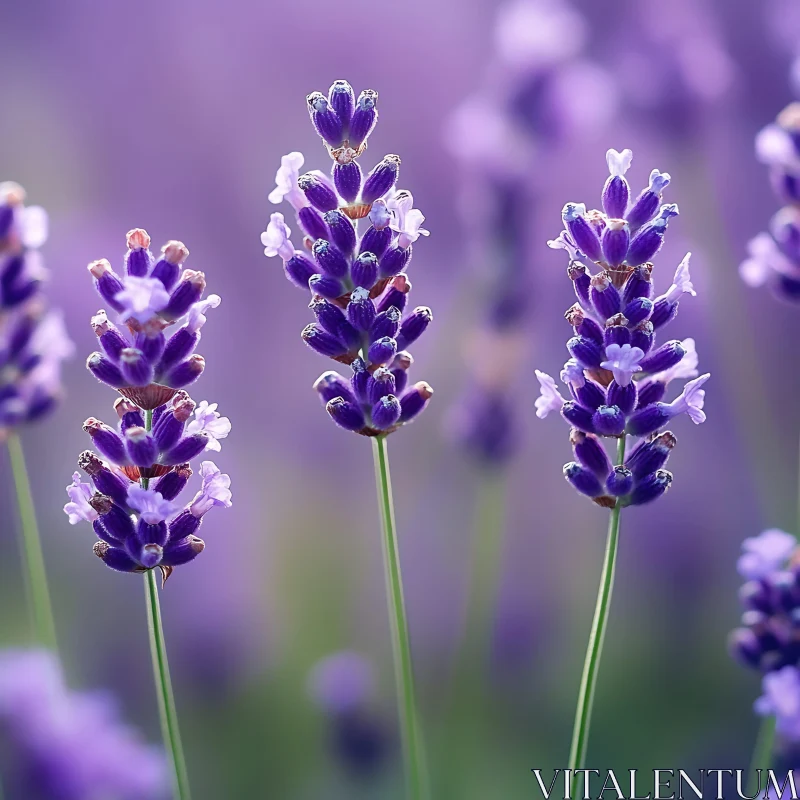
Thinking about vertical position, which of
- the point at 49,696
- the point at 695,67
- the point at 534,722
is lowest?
the point at 534,722

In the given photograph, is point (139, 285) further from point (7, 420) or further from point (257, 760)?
point (257, 760)

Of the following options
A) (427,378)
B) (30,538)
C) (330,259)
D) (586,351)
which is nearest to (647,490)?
(586,351)

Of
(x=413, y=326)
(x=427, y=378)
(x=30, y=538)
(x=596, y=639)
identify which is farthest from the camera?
(x=427, y=378)

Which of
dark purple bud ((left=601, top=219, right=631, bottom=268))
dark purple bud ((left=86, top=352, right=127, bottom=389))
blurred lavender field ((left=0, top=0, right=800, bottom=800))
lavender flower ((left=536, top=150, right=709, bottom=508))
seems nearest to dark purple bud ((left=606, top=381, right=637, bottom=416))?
lavender flower ((left=536, top=150, right=709, bottom=508))

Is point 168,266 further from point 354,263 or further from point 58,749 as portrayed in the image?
point 58,749

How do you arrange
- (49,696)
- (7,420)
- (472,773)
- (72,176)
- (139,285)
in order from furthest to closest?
(72,176), (472,773), (49,696), (7,420), (139,285)

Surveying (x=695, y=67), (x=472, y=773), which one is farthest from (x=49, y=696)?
(x=695, y=67)
